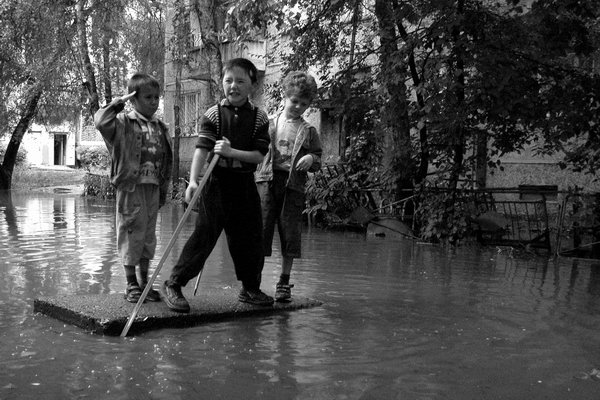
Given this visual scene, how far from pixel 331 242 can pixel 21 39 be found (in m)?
18.7

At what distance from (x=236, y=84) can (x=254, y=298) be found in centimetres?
152

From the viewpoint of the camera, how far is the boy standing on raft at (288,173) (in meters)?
5.83

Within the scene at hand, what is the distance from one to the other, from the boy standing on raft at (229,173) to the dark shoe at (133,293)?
203 millimetres

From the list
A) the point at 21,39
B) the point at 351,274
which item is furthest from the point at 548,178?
the point at 21,39

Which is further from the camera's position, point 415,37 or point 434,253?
point 415,37

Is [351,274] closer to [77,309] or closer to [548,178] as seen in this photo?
[77,309]

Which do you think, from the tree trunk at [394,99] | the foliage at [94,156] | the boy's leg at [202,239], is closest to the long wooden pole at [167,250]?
the boy's leg at [202,239]

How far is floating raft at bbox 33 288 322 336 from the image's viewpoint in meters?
4.84

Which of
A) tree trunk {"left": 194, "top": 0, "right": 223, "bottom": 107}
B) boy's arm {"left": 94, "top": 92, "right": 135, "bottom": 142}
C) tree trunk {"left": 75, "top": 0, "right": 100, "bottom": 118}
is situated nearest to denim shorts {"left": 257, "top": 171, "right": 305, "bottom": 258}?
boy's arm {"left": 94, "top": 92, "right": 135, "bottom": 142}

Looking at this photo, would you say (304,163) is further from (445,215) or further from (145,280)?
(445,215)

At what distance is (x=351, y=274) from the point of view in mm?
8234

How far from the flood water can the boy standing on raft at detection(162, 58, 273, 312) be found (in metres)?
0.52

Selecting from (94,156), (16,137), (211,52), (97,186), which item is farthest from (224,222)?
(94,156)

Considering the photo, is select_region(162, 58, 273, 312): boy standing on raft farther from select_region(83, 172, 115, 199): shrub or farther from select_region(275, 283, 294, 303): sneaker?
select_region(83, 172, 115, 199): shrub
